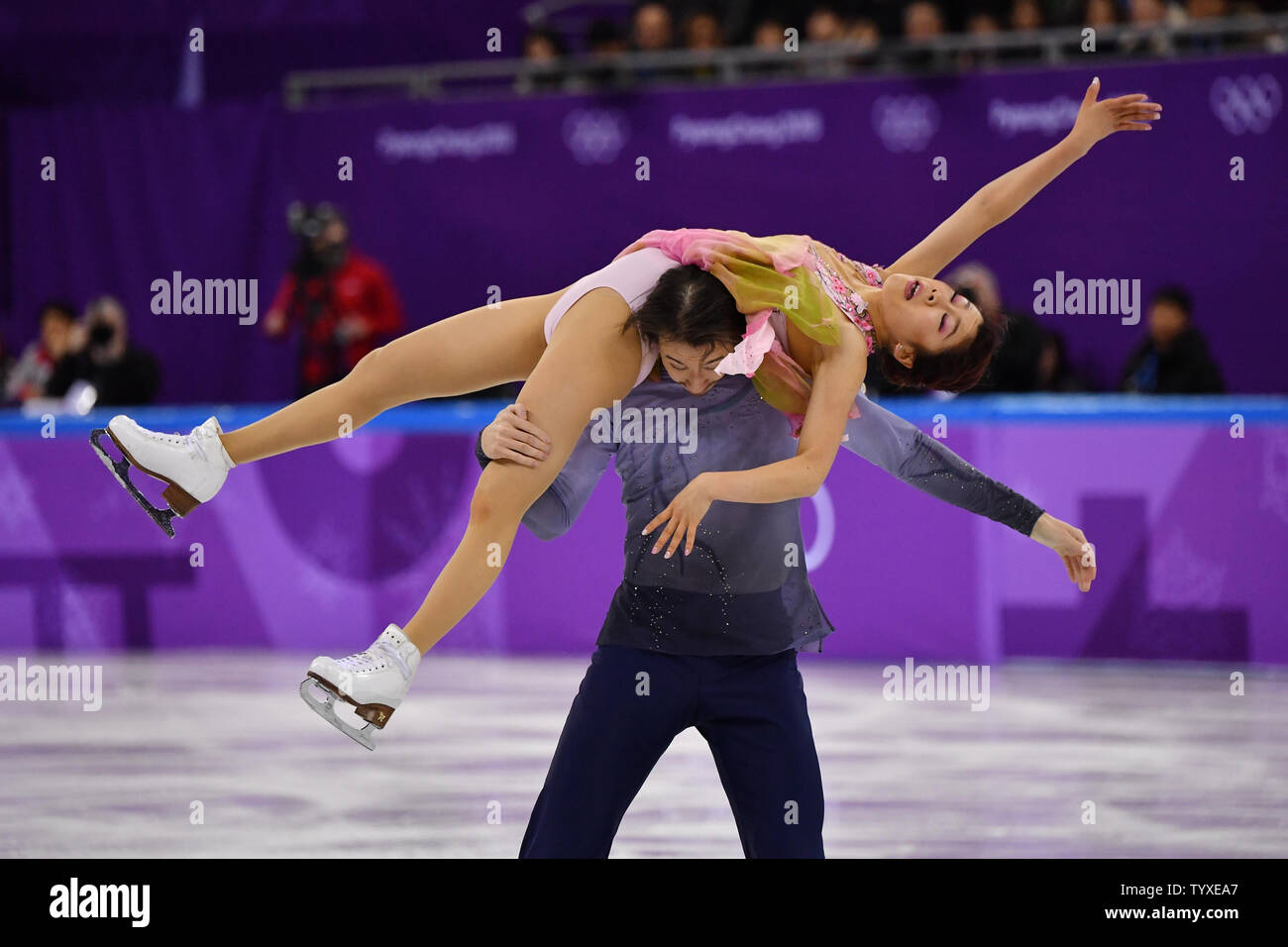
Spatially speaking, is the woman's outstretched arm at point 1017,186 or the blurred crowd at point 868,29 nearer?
the woman's outstretched arm at point 1017,186

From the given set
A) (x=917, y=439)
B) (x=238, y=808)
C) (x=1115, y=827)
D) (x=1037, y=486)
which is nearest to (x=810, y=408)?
(x=917, y=439)

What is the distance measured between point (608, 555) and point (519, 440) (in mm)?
5098

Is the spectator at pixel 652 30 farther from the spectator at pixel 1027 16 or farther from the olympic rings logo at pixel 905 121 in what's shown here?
the spectator at pixel 1027 16

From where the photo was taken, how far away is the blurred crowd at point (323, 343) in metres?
9.16

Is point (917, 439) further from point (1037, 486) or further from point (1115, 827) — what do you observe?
point (1037, 486)

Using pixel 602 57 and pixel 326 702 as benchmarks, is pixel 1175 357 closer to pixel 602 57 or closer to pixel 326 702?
pixel 602 57

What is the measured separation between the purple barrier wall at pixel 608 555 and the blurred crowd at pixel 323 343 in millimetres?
1061

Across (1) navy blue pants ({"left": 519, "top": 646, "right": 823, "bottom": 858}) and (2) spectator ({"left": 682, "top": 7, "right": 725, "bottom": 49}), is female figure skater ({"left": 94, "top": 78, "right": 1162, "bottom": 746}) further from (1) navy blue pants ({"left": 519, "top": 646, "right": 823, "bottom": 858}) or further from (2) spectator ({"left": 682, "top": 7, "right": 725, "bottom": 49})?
(2) spectator ({"left": 682, "top": 7, "right": 725, "bottom": 49})

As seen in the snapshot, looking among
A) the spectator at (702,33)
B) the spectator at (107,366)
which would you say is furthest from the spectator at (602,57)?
the spectator at (107,366)

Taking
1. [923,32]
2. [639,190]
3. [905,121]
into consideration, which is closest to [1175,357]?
[905,121]

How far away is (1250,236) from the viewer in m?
9.32

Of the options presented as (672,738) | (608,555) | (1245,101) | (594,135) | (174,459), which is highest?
(594,135)

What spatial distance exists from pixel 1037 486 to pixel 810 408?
4.85m

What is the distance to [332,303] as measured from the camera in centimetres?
1009
